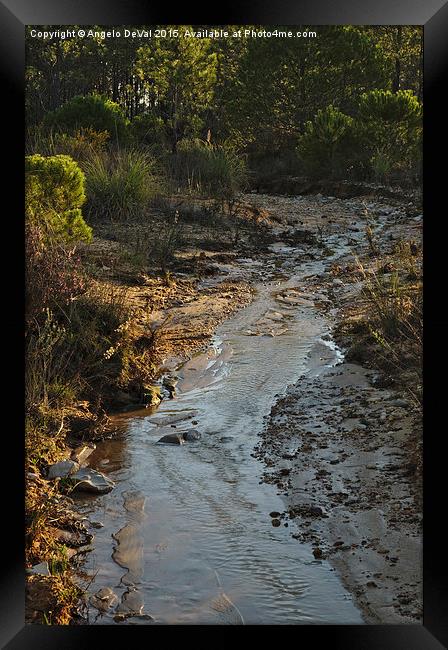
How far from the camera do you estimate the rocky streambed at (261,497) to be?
8.56 ft

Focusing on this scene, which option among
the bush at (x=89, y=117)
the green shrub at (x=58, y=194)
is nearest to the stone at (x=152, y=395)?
the green shrub at (x=58, y=194)

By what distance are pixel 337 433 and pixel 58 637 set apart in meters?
1.99

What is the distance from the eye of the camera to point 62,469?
3598mm

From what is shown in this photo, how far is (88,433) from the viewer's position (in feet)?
13.6

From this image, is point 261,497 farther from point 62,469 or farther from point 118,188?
point 118,188

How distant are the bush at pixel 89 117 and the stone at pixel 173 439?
237 inches

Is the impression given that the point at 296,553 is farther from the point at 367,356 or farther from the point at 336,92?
the point at 336,92

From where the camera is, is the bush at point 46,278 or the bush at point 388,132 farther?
the bush at point 388,132

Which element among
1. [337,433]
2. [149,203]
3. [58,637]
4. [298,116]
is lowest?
[58,637]

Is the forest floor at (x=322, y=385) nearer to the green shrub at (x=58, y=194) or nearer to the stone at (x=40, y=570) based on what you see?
the stone at (x=40, y=570)

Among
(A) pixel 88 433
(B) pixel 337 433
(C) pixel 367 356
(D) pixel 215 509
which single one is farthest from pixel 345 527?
(C) pixel 367 356

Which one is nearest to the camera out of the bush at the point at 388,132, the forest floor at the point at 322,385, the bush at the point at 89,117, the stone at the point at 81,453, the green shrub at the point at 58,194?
the forest floor at the point at 322,385
